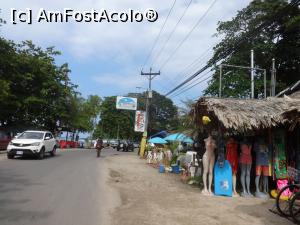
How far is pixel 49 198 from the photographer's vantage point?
387 inches

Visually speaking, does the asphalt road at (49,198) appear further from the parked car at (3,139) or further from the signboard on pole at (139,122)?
the signboard on pole at (139,122)

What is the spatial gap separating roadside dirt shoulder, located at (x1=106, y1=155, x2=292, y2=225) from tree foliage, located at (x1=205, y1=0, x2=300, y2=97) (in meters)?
22.1

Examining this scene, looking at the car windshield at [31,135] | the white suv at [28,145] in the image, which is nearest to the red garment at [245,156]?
the white suv at [28,145]

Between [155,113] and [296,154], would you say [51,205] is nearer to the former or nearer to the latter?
[296,154]

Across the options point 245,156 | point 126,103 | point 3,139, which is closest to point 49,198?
point 245,156

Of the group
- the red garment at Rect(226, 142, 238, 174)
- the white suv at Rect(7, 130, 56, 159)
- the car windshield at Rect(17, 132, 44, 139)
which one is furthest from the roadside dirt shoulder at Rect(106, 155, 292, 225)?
the car windshield at Rect(17, 132, 44, 139)

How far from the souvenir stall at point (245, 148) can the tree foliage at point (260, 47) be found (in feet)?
68.5

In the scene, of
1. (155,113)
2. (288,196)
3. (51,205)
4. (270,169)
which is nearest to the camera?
(51,205)

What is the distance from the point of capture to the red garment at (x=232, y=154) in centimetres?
1254

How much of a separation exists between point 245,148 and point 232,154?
50 centimetres

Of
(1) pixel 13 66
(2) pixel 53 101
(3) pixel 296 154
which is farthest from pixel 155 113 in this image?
(3) pixel 296 154

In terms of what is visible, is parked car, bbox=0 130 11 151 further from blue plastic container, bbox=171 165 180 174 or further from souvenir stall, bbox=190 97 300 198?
souvenir stall, bbox=190 97 300 198

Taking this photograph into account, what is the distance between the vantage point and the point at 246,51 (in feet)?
115

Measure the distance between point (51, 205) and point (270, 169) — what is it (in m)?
7.17
